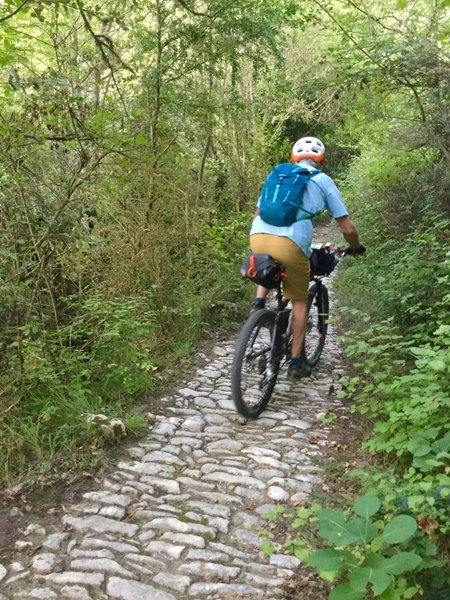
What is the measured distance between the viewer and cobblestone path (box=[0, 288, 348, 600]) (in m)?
2.69

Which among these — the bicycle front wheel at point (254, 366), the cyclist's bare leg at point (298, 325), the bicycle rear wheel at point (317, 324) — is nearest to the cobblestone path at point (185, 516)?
the bicycle front wheel at point (254, 366)

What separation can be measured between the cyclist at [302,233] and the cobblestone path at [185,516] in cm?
109

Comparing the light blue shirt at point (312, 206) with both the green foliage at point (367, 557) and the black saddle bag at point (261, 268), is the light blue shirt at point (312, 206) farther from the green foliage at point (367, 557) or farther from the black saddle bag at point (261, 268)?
the green foliage at point (367, 557)

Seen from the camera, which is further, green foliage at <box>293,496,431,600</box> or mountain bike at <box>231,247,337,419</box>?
mountain bike at <box>231,247,337,419</box>

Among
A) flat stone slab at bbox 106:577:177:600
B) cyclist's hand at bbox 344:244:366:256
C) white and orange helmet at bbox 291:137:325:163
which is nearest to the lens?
flat stone slab at bbox 106:577:177:600

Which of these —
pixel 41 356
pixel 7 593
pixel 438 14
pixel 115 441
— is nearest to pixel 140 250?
pixel 41 356

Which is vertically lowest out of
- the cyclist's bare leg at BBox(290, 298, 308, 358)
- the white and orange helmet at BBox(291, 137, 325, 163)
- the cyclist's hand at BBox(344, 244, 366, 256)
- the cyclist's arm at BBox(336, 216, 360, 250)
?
the cyclist's bare leg at BBox(290, 298, 308, 358)

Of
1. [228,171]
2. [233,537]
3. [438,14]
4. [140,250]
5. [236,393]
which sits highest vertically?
[438,14]

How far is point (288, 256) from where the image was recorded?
4.54m

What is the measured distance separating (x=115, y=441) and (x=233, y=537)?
1.31 m

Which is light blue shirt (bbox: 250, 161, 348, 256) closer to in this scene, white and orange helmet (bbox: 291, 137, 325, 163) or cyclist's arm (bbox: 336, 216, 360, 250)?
cyclist's arm (bbox: 336, 216, 360, 250)

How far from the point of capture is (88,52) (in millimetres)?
6574

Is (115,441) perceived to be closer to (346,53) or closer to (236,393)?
(236,393)

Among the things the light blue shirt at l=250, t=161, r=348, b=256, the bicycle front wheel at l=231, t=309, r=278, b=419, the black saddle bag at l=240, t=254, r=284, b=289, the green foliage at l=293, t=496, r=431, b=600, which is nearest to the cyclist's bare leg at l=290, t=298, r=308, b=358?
the bicycle front wheel at l=231, t=309, r=278, b=419
